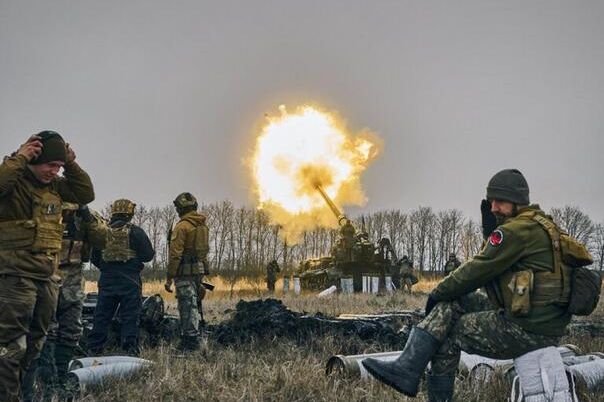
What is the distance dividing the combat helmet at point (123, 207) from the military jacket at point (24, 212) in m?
3.93

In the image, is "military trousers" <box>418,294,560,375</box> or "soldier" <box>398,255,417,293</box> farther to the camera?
"soldier" <box>398,255,417,293</box>

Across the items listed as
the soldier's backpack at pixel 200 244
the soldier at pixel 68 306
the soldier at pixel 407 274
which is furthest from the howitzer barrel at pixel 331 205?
the soldier at pixel 68 306

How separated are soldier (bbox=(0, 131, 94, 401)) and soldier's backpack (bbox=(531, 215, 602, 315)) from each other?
3847 mm

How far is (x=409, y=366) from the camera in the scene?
445 centimetres

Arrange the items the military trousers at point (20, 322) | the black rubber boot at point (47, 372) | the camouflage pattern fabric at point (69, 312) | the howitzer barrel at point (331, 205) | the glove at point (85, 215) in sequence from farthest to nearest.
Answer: the howitzer barrel at point (331, 205) < the glove at point (85, 215) < the camouflage pattern fabric at point (69, 312) < the black rubber boot at point (47, 372) < the military trousers at point (20, 322)

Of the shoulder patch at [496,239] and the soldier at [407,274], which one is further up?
the soldier at [407,274]

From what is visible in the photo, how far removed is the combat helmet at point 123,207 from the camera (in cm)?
891

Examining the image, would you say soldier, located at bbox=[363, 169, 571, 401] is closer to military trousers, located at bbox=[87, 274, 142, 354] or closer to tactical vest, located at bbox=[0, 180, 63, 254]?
tactical vest, located at bbox=[0, 180, 63, 254]

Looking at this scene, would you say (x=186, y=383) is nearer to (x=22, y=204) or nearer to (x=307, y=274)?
(x=22, y=204)

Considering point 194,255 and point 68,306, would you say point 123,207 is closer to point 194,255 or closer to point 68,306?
point 194,255

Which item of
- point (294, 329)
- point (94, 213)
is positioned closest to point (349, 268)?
point (294, 329)

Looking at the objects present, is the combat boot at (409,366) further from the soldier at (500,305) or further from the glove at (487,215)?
the glove at (487,215)

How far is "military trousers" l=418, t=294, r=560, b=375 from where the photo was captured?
169 inches

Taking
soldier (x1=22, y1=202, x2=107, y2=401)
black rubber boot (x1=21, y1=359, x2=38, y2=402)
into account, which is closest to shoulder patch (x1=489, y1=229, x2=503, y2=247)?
soldier (x1=22, y1=202, x2=107, y2=401)
